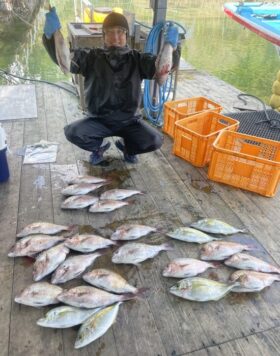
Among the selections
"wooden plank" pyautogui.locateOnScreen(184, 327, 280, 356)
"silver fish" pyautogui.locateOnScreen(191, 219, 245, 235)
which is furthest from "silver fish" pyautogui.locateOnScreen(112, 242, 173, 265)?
"wooden plank" pyautogui.locateOnScreen(184, 327, 280, 356)

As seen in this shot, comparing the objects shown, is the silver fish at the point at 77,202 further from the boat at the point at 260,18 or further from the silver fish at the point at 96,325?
the boat at the point at 260,18

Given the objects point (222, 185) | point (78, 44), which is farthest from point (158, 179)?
point (78, 44)

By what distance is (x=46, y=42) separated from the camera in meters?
2.39

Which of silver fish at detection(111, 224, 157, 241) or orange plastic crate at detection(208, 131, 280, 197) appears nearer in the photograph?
silver fish at detection(111, 224, 157, 241)

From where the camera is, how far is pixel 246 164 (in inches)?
102

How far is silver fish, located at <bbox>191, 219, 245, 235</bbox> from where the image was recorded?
2.22 m

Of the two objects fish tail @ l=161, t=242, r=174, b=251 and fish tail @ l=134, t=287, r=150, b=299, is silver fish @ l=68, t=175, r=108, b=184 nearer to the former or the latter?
fish tail @ l=161, t=242, r=174, b=251

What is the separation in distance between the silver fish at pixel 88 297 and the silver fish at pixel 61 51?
64.6 inches

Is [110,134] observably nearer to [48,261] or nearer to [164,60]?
[164,60]

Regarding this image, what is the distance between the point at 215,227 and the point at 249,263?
38 centimetres

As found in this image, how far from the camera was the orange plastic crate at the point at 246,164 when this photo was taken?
99.9 inches

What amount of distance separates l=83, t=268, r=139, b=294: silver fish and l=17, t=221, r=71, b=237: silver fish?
19.3 inches

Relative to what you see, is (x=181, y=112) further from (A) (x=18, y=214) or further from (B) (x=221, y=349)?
(B) (x=221, y=349)

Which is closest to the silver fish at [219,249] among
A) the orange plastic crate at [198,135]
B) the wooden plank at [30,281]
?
the wooden plank at [30,281]
